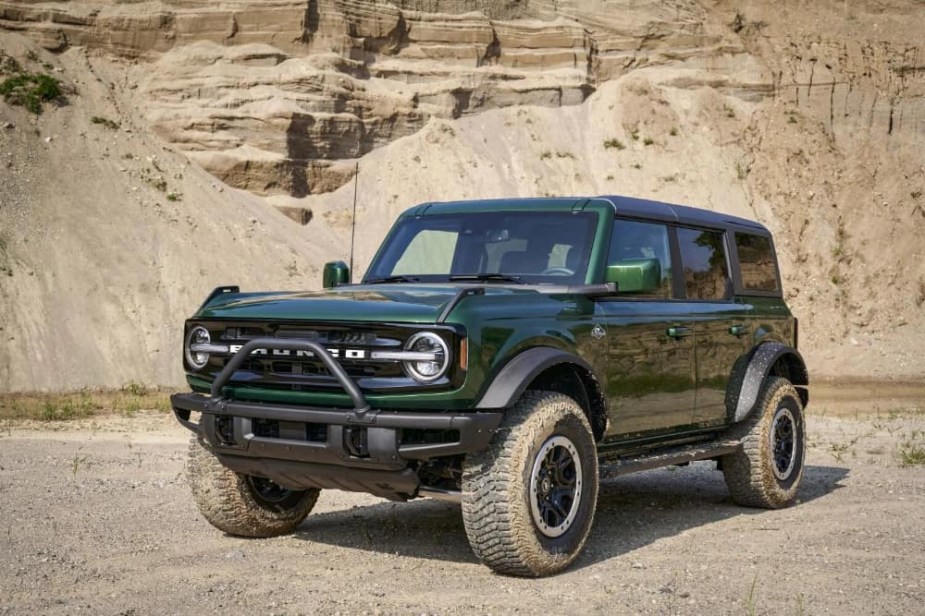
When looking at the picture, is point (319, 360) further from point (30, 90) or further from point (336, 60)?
point (336, 60)

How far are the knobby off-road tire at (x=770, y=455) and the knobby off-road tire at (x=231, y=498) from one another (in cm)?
346

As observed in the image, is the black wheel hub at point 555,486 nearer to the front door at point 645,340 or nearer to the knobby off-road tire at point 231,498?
the front door at point 645,340

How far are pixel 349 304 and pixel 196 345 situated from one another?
1157 millimetres

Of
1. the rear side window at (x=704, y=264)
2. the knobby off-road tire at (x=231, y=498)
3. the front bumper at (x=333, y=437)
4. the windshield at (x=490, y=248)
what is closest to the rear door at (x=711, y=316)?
the rear side window at (x=704, y=264)

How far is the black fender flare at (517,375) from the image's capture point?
18.6ft

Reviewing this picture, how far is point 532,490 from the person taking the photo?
19.0ft

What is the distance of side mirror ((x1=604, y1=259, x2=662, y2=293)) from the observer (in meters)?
6.41

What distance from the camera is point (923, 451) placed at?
11711 millimetres

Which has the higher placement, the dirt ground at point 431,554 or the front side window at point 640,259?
the front side window at point 640,259

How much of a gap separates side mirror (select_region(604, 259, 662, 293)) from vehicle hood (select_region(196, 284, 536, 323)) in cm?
54

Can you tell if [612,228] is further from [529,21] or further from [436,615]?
[529,21]

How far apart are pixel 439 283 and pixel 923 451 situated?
282 inches

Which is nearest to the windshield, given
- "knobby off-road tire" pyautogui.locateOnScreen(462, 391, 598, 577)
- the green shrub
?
"knobby off-road tire" pyautogui.locateOnScreen(462, 391, 598, 577)

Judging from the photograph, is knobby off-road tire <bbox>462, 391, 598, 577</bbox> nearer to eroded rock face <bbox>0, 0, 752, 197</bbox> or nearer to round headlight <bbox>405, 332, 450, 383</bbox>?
round headlight <bbox>405, 332, 450, 383</bbox>
